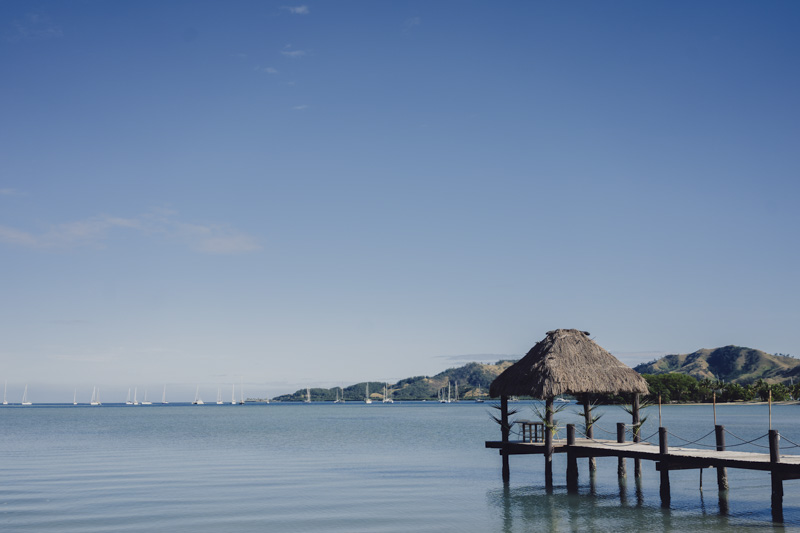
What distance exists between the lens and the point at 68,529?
65.9ft

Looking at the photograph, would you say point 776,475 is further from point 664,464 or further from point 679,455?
point 664,464

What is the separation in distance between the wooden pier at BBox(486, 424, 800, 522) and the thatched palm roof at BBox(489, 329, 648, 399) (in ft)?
5.43

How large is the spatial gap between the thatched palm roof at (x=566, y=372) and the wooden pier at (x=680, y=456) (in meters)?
1.65

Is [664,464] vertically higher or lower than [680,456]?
lower

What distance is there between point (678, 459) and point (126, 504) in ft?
58.5

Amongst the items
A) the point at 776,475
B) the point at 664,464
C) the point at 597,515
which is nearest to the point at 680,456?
the point at 664,464

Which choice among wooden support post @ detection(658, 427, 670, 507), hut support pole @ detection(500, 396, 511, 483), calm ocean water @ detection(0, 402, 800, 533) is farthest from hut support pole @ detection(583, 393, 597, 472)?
wooden support post @ detection(658, 427, 670, 507)

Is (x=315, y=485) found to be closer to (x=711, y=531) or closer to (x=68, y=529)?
(x=68, y=529)

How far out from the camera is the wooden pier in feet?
59.8

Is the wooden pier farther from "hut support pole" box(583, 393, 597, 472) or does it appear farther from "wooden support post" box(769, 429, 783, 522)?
"hut support pole" box(583, 393, 597, 472)

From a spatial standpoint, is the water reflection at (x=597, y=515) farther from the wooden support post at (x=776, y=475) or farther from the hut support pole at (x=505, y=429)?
the hut support pole at (x=505, y=429)

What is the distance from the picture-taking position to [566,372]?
24594 mm

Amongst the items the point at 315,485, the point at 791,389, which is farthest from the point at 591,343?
the point at 791,389

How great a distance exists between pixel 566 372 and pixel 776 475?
297 inches
